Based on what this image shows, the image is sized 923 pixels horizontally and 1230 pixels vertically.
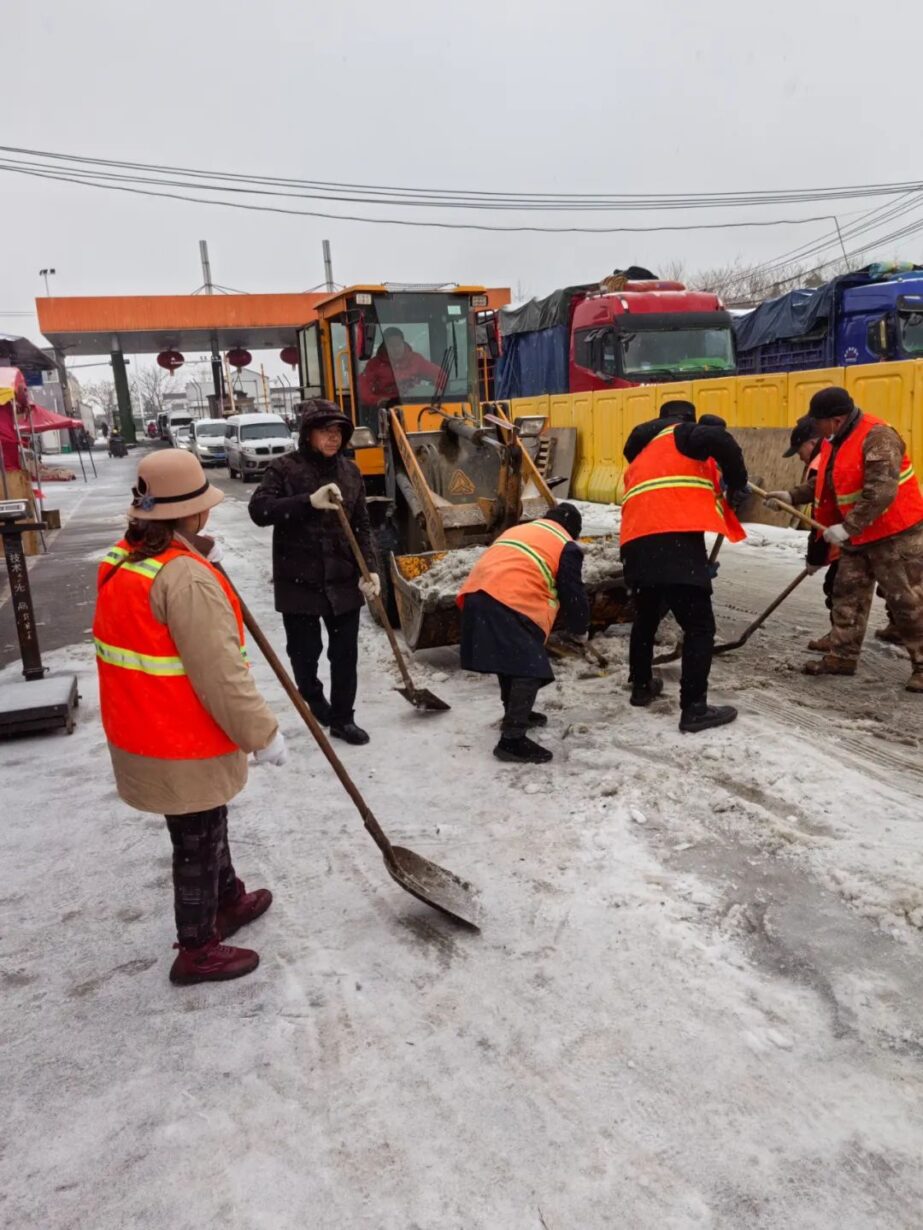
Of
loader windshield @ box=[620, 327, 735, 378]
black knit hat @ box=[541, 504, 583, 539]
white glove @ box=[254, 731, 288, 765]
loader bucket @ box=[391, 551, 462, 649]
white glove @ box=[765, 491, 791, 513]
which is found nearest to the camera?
white glove @ box=[254, 731, 288, 765]

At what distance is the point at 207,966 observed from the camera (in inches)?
110

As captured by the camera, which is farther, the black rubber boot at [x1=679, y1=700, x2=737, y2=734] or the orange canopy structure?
the orange canopy structure

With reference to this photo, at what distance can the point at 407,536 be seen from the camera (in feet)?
25.6

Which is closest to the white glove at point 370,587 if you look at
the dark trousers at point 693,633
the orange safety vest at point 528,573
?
the orange safety vest at point 528,573

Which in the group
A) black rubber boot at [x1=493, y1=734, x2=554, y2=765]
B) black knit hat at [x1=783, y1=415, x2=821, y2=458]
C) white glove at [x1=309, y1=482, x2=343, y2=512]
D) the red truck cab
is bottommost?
black rubber boot at [x1=493, y1=734, x2=554, y2=765]

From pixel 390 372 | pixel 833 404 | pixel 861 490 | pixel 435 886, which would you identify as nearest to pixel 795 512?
pixel 861 490

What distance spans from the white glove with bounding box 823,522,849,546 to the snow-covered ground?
1119 mm

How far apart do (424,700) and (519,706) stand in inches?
37.6

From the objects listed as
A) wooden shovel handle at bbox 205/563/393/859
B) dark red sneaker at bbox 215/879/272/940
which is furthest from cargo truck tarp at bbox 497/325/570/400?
dark red sneaker at bbox 215/879/272/940

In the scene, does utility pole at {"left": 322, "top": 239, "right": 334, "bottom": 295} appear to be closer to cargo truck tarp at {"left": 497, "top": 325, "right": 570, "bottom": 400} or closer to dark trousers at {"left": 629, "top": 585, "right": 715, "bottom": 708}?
cargo truck tarp at {"left": 497, "top": 325, "right": 570, "bottom": 400}

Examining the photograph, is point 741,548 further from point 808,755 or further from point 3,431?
point 3,431

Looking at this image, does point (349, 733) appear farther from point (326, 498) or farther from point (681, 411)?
point (681, 411)

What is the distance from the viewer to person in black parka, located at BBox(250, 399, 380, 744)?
4.78 metres

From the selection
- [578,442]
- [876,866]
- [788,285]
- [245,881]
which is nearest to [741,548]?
[578,442]
